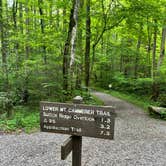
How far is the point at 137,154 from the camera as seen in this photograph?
483cm

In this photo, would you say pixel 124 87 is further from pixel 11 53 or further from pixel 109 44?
pixel 11 53

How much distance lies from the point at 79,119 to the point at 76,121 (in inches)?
1.9

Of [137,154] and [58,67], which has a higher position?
[58,67]

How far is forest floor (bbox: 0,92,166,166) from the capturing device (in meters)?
4.36

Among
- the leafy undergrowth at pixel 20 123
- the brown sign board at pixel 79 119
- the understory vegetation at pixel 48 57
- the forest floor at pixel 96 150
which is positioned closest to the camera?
the brown sign board at pixel 79 119

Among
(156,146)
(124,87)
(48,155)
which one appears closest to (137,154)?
(156,146)

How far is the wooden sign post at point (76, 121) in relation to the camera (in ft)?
7.97

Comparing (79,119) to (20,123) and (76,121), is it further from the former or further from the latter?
(20,123)

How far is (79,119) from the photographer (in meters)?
2.52

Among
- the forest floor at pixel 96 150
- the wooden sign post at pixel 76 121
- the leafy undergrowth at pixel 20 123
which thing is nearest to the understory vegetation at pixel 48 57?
the leafy undergrowth at pixel 20 123

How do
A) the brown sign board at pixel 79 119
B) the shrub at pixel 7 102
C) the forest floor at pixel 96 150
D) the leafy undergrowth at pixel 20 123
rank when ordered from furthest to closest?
the shrub at pixel 7 102
the leafy undergrowth at pixel 20 123
the forest floor at pixel 96 150
the brown sign board at pixel 79 119

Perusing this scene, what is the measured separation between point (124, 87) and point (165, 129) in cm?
1252

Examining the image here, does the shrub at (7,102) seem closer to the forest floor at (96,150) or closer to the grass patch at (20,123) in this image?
the grass patch at (20,123)

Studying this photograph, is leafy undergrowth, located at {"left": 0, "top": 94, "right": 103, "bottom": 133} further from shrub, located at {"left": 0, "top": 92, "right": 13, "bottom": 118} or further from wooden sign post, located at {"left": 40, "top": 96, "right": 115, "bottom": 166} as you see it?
wooden sign post, located at {"left": 40, "top": 96, "right": 115, "bottom": 166}
